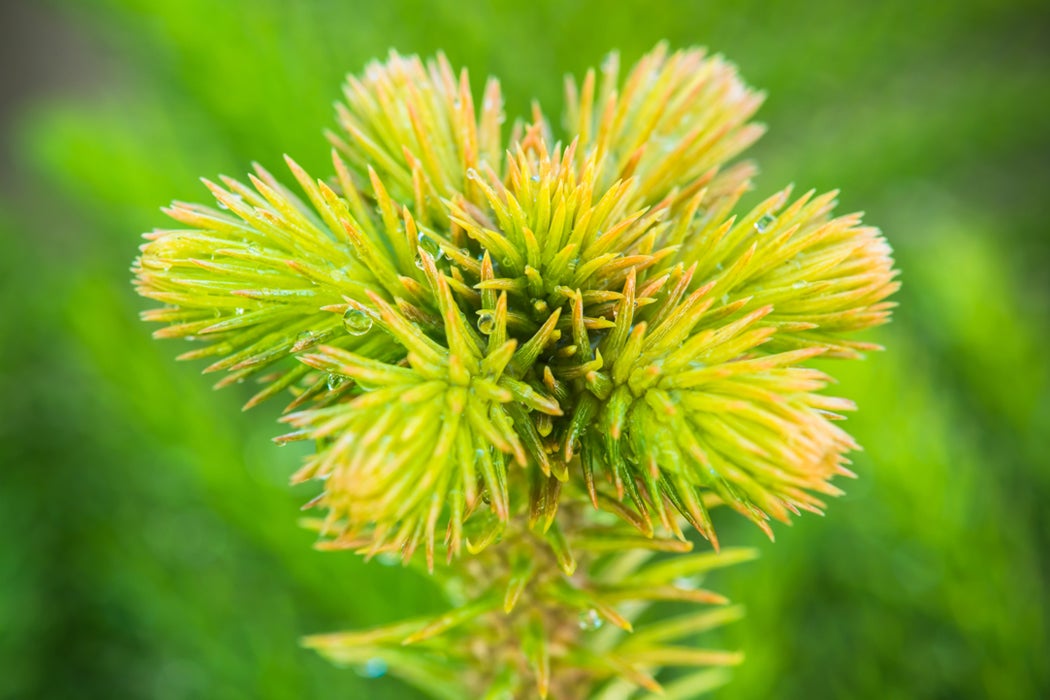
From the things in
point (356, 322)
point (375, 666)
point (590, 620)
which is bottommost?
point (375, 666)

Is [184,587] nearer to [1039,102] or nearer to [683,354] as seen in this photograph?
[683,354]

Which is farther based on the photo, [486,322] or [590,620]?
[590,620]

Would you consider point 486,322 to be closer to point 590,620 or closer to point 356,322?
point 356,322

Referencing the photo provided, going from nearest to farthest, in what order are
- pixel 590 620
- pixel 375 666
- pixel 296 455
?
pixel 590 620 → pixel 375 666 → pixel 296 455

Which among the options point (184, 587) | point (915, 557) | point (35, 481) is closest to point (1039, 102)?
point (915, 557)

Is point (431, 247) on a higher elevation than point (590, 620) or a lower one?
higher

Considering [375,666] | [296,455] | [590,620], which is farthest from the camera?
[296,455]

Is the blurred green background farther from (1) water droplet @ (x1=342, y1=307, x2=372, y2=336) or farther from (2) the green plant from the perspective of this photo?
(1) water droplet @ (x1=342, y1=307, x2=372, y2=336)

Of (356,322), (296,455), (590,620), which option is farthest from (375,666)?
(296,455)
